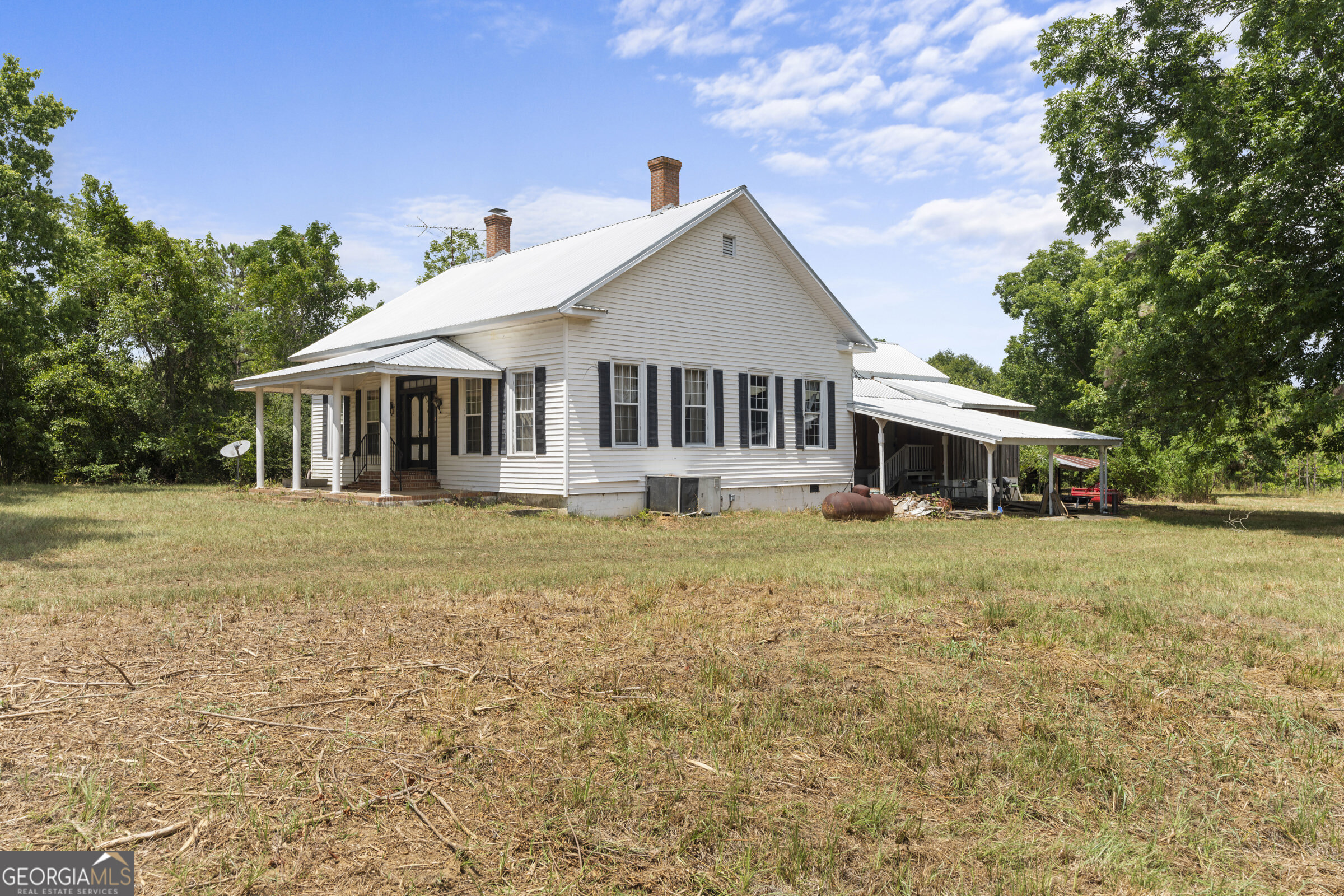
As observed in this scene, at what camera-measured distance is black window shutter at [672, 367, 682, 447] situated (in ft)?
62.4

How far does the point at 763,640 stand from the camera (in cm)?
659

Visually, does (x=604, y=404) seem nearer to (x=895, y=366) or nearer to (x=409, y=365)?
(x=409, y=365)

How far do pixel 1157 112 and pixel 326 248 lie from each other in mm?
29854

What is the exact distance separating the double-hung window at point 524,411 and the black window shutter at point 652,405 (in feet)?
7.65

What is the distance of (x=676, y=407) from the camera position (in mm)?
19031

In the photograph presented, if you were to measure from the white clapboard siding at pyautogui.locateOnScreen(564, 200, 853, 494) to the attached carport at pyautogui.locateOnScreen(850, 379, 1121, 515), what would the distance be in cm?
120

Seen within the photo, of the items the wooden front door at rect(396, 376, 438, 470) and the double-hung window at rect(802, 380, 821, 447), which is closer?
the wooden front door at rect(396, 376, 438, 470)

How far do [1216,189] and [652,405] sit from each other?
12.0 meters

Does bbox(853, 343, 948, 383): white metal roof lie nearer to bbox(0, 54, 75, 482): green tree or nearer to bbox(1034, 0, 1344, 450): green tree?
bbox(1034, 0, 1344, 450): green tree

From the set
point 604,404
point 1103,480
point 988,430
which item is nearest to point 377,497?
point 604,404

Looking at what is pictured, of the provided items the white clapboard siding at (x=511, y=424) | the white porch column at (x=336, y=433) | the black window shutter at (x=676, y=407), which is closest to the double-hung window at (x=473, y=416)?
the white clapboard siding at (x=511, y=424)

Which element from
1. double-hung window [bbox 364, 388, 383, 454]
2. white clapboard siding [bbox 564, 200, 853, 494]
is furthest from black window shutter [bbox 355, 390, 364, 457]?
white clapboard siding [bbox 564, 200, 853, 494]

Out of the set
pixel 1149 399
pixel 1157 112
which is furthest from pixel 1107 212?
pixel 1149 399

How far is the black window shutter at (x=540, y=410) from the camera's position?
1778cm
